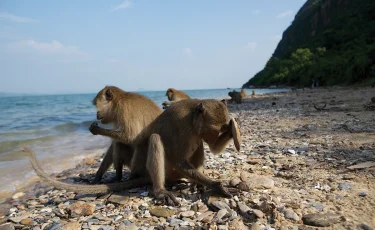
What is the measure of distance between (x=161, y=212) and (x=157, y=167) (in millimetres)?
623

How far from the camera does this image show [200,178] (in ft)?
13.9

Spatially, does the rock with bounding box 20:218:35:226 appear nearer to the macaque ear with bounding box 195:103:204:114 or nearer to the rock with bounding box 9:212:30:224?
the rock with bounding box 9:212:30:224

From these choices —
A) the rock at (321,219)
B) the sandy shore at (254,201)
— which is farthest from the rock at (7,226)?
the rock at (321,219)

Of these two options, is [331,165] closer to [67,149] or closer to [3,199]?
[3,199]

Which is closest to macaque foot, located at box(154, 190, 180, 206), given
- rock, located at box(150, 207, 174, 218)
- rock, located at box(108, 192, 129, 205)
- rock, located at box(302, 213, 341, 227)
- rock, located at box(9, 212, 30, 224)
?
rock, located at box(150, 207, 174, 218)

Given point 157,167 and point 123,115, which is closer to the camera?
point 157,167

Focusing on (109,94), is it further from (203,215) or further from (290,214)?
(290,214)

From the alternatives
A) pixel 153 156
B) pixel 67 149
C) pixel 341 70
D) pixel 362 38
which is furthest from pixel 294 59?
pixel 153 156

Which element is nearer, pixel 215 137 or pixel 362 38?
pixel 215 137

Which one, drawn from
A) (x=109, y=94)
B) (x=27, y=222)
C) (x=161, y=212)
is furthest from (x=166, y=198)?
(x=109, y=94)

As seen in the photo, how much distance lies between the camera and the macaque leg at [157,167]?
13.9ft

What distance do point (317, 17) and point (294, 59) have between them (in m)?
36.4

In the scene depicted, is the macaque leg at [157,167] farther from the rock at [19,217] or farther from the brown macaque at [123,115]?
the rock at [19,217]

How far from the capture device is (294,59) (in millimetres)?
73375
